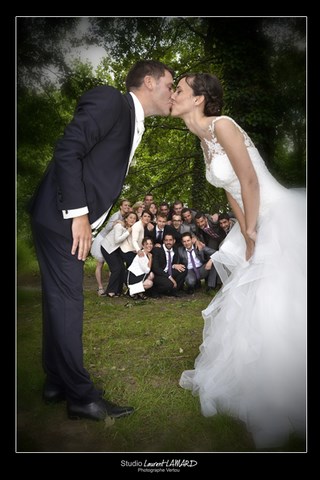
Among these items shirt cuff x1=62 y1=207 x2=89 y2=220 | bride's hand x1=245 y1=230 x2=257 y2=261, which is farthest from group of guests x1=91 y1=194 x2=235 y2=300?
shirt cuff x1=62 y1=207 x2=89 y2=220

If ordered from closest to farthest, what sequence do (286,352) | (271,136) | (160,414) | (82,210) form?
(82,210) < (286,352) < (160,414) < (271,136)

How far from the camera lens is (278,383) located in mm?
2162

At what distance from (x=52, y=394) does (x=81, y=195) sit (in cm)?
123

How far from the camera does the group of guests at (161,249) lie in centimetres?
644

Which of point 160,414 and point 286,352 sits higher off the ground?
point 286,352

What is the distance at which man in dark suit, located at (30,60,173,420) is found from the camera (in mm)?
1997

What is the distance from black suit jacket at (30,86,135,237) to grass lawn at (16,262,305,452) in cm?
46

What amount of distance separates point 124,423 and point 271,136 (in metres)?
2.07

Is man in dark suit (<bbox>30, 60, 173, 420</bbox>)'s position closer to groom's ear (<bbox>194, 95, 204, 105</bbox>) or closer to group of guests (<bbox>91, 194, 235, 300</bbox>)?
groom's ear (<bbox>194, 95, 204, 105</bbox>)

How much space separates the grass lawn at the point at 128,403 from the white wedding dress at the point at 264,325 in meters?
0.11

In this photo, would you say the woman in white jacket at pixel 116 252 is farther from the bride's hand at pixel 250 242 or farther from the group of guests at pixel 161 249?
the bride's hand at pixel 250 242

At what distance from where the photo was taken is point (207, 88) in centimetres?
232
